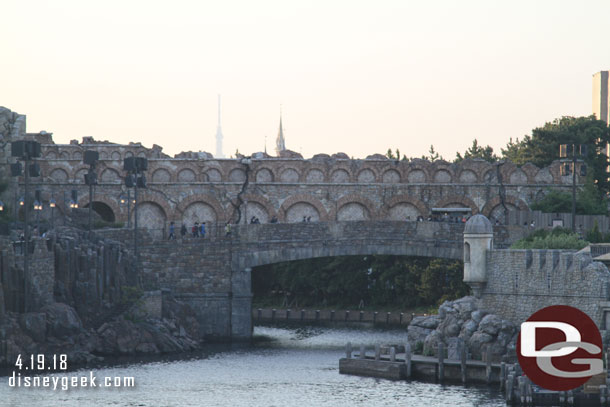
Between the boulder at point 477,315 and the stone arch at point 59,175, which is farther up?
the stone arch at point 59,175

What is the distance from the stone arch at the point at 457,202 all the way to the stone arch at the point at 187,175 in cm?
1696

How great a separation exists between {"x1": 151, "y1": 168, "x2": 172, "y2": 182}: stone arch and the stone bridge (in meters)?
20.2

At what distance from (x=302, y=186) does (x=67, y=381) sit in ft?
131

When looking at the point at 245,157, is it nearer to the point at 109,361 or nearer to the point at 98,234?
the point at 98,234

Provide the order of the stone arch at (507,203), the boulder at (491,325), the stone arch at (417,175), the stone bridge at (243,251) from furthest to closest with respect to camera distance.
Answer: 1. the stone arch at (417,175)
2. the stone arch at (507,203)
3. the stone bridge at (243,251)
4. the boulder at (491,325)

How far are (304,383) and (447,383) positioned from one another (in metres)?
6.13

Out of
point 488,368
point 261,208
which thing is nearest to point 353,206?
point 261,208

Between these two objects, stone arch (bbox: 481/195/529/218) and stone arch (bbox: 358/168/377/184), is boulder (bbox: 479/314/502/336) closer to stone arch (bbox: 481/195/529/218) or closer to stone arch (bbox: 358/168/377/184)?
stone arch (bbox: 481/195/529/218)

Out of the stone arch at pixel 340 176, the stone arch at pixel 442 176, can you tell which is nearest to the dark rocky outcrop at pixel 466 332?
the stone arch at pixel 340 176

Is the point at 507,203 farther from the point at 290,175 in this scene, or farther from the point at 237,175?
the point at 237,175

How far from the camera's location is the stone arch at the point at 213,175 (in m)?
98.5

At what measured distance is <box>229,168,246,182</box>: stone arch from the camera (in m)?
98.3

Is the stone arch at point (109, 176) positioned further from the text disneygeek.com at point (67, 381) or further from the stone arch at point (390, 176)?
the text disneygeek.com at point (67, 381)

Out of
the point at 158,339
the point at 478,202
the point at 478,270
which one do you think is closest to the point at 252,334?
the point at 158,339
